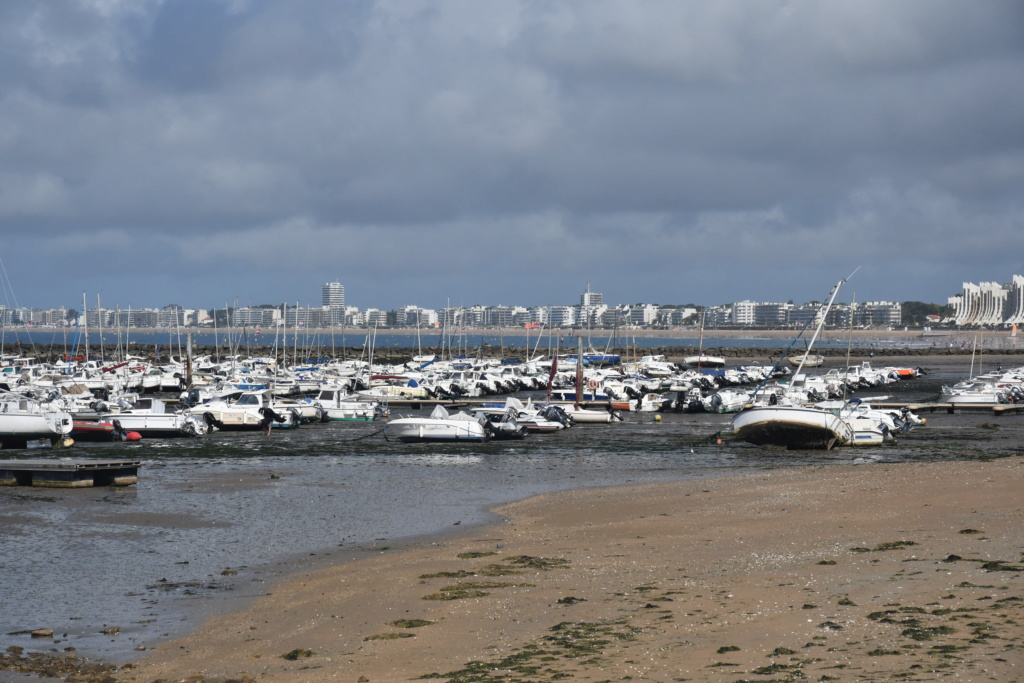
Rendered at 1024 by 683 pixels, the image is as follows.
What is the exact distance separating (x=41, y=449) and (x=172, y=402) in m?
24.0

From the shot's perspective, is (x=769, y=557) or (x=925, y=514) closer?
(x=769, y=557)

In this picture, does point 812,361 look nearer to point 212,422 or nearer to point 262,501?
point 212,422

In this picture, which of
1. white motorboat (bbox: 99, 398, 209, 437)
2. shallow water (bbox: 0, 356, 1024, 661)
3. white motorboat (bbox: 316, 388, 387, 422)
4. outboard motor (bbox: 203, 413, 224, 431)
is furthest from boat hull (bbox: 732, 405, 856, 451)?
outboard motor (bbox: 203, 413, 224, 431)

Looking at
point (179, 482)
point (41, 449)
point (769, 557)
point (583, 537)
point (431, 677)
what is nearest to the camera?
point (431, 677)

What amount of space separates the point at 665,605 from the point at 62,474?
850 inches

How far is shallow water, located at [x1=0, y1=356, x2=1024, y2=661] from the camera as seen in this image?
57.7ft

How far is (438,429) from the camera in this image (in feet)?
149

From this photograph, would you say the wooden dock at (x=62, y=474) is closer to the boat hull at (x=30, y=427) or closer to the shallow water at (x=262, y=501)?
the shallow water at (x=262, y=501)

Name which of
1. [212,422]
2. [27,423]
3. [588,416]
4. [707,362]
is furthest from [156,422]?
[707,362]

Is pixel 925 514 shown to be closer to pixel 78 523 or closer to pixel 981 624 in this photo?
pixel 981 624

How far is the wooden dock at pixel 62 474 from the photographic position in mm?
30859

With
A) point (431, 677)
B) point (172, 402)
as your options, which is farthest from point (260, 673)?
point (172, 402)

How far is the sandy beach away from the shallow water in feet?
5.35

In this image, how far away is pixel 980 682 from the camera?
10656 millimetres
